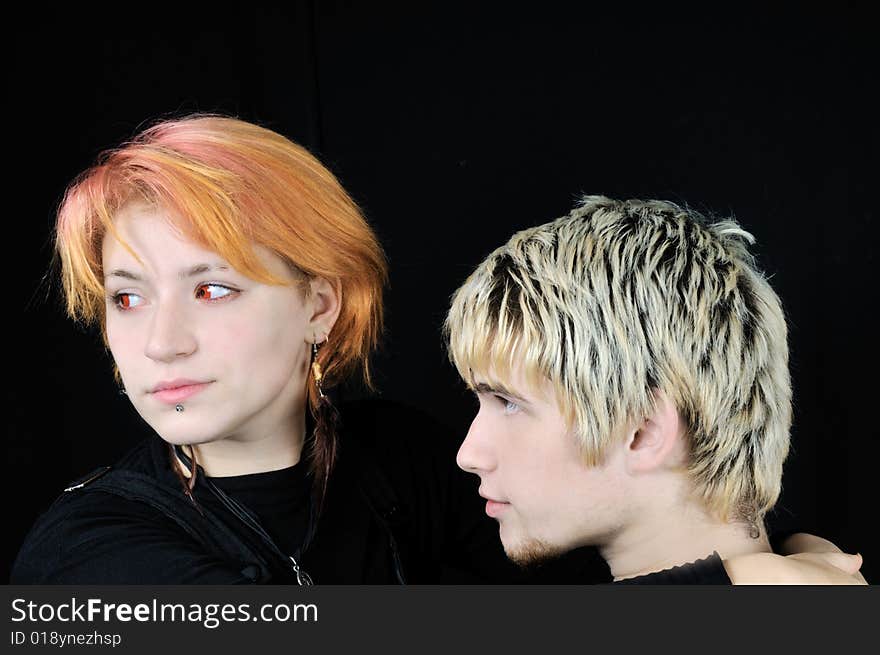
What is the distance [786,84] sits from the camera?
2.15m

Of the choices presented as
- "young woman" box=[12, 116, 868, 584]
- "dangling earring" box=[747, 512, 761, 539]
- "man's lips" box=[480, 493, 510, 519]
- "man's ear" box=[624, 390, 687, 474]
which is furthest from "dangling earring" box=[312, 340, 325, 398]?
"dangling earring" box=[747, 512, 761, 539]

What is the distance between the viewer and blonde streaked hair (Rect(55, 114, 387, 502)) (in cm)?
153

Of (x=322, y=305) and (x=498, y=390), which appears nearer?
(x=498, y=390)

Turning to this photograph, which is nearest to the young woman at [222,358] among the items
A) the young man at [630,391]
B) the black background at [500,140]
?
the young man at [630,391]

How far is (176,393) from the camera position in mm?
1516

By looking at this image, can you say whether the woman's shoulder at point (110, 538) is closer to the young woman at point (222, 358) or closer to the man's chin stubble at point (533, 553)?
the young woman at point (222, 358)

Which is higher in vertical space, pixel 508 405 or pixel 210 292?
pixel 210 292

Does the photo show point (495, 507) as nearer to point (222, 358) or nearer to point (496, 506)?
point (496, 506)

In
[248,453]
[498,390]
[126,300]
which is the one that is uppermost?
[126,300]

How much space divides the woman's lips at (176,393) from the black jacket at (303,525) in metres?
0.13

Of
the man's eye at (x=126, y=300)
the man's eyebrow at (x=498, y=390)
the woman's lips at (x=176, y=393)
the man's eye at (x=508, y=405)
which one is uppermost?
the man's eye at (x=126, y=300)

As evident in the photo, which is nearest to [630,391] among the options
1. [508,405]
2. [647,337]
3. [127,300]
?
[647,337]

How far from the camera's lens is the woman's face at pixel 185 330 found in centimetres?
151

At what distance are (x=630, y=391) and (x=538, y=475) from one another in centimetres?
17
